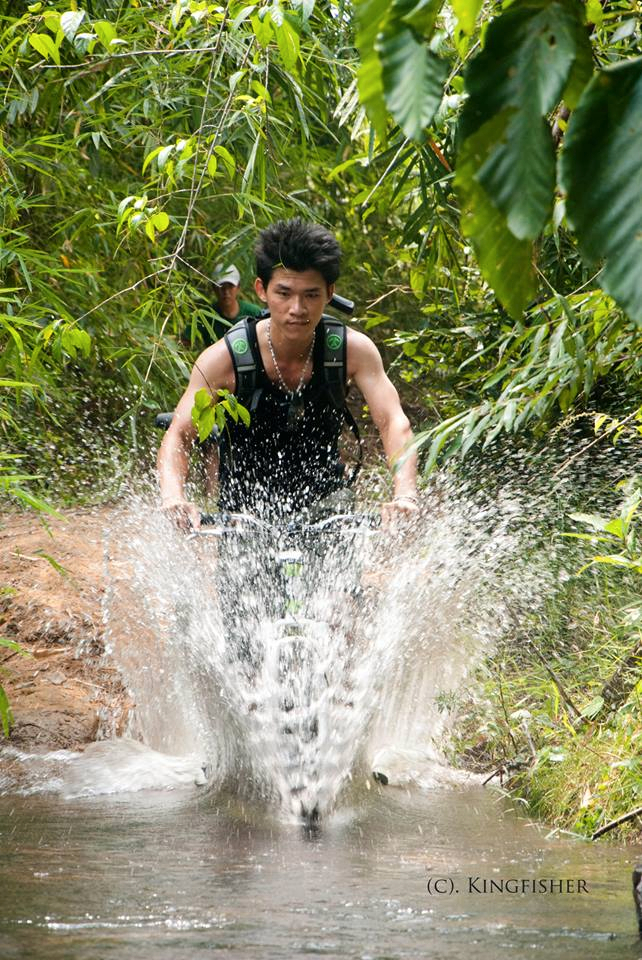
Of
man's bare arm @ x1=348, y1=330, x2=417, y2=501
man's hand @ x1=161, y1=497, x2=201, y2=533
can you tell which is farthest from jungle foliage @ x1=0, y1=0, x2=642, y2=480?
man's hand @ x1=161, y1=497, x2=201, y2=533

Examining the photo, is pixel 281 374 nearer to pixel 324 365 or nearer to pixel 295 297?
pixel 324 365

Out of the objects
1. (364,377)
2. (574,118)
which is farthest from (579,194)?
(364,377)

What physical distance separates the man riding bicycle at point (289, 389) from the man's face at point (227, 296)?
133 inches

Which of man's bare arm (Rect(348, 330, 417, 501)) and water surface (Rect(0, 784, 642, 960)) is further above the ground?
man's bare arm (Rect(348, 330, 417, 501))

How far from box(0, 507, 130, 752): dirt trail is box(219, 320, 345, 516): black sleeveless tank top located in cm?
68

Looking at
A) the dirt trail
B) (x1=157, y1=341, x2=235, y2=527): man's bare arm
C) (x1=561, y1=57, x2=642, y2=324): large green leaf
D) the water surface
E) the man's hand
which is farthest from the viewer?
the dirt trail

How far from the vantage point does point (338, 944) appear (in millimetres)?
2289

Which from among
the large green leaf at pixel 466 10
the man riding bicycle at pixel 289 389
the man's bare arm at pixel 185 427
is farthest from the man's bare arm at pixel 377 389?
the large green leaf at pixel 466 10

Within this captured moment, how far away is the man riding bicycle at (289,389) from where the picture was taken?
4109 millimetres

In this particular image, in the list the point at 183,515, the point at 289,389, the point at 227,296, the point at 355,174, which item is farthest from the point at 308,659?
the point at 355,174

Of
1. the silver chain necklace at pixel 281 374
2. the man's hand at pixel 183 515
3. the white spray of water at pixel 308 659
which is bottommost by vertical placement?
the white spray of water at pixel 308 659

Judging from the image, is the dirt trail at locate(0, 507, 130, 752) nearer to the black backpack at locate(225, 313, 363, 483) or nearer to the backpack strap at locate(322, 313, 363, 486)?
the black backpack at locate(225, 313, 363, 483)

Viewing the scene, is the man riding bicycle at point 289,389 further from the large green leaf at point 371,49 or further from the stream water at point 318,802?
the large green leaf at point 371,49

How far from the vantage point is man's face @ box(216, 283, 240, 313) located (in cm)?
772
